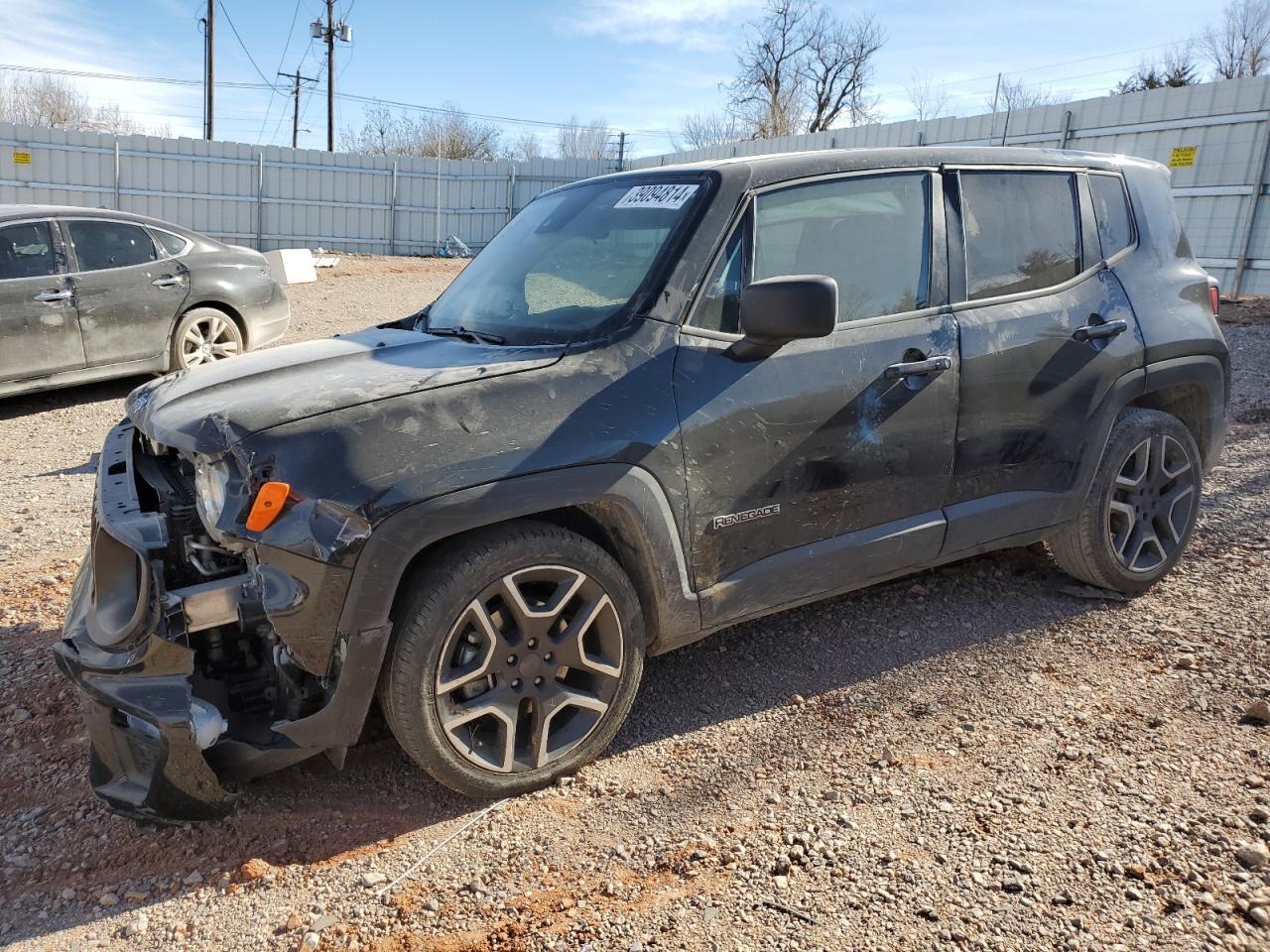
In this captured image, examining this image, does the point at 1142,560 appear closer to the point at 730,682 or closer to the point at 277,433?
the point at 730,682

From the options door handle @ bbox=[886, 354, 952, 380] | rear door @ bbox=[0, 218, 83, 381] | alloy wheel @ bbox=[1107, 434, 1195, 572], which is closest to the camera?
door handle @ bbox=[886, 354, 952, 380]

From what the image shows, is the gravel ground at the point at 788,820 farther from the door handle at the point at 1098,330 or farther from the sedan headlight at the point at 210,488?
the door handle at the point at 1098,330

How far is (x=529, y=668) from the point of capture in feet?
9.38

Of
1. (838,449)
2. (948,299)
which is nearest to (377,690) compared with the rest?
(838,449)

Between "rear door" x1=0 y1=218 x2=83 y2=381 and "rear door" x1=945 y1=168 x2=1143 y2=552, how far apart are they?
7.07 m

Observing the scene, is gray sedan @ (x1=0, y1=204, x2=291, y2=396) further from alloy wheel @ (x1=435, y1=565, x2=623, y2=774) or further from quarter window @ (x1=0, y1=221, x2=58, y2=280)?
alloy wheel @ (x1=435, y1=565, x2=623, y2=774)

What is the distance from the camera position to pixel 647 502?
2.92 m

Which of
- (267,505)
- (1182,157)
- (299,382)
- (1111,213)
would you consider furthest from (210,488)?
(1182,157)

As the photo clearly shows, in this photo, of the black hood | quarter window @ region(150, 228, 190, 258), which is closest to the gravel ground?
the black hood

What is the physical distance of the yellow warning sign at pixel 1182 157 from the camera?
14.1 metres

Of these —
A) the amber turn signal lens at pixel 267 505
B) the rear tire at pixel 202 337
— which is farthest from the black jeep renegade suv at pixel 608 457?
the rear tire at pixel 202 337

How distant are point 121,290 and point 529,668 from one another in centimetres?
694

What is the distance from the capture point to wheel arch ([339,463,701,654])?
2.55 meters

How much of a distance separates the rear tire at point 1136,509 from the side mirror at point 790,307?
5.98 ft
